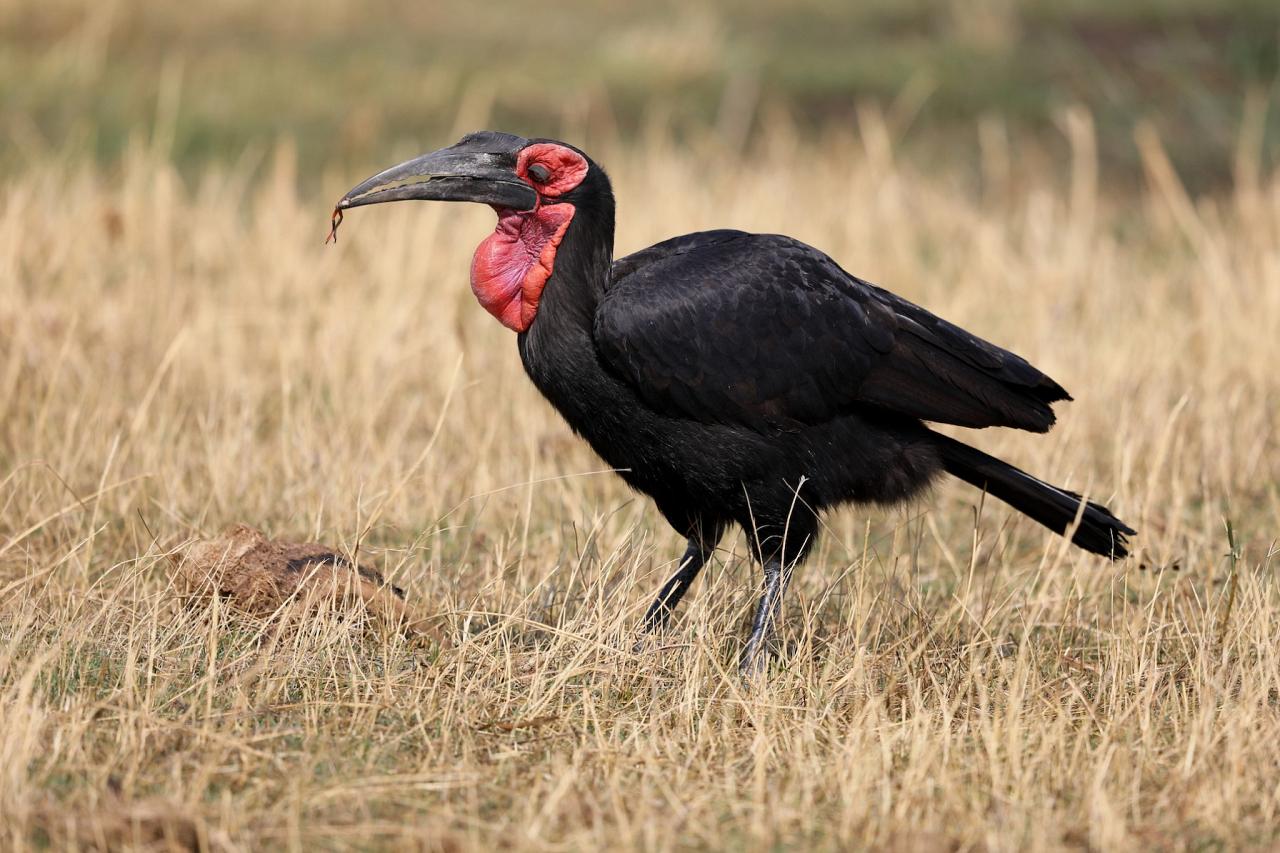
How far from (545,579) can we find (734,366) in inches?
24.4

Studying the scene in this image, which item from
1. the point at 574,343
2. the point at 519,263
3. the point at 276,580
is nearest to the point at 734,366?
the point at 574,343

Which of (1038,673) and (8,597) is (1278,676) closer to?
(1038,673)

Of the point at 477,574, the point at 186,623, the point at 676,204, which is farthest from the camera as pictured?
the point at 676,204

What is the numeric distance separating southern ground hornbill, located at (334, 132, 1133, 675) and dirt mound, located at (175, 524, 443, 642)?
57 centimetres

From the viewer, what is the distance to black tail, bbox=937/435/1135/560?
3717 millimetres

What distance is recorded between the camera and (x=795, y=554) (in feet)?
12.2

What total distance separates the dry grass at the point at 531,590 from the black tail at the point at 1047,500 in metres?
0.16

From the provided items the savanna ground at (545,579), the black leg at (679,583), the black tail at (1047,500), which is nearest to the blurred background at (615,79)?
the savanna ground at (545,579)

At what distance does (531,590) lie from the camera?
12.3 ft

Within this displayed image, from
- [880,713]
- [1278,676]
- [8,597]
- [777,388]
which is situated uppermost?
[777,388]

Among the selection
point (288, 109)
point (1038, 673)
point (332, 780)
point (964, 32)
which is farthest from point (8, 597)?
point (964, 32)

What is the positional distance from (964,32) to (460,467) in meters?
9.86

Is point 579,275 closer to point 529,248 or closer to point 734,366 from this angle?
point 529,248

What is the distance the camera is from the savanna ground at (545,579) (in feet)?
8.98
